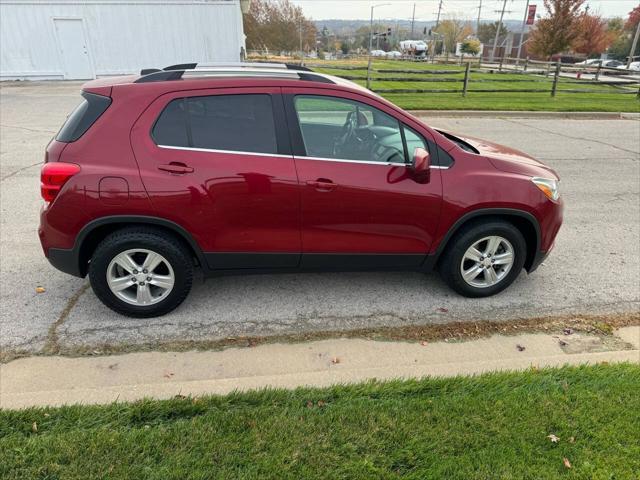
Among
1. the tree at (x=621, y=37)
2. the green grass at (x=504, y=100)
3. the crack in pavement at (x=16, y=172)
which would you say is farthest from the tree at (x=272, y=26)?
the tree at (x=621, y=37)

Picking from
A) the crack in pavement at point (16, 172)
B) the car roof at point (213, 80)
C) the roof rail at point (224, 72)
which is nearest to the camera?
the car roof at point (213, 80)

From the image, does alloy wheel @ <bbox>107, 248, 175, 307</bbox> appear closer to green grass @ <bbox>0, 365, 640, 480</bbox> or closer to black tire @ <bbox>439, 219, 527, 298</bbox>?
green grass @ <bbox>0, 365, 640, 480</bbox>

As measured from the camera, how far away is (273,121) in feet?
10.8

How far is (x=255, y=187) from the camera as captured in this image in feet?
10.5

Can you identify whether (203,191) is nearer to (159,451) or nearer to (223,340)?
(223,340)

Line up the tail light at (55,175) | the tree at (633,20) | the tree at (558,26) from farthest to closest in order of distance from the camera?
1. the tree at (633,20)
2. the tree at (558,26)
3. the tail light at (55,175)

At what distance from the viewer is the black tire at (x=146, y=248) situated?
324 cm

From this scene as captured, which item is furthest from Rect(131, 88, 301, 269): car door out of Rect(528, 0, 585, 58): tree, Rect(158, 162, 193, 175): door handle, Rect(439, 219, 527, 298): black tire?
Result: Rect(528, 0, 585, 58): tree

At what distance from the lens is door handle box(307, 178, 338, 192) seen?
10.7ft

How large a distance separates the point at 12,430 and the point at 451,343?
2801mm

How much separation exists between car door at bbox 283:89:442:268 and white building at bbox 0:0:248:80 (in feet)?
61.1

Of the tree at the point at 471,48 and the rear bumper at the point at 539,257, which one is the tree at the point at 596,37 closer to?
the tree at the point at 471,48

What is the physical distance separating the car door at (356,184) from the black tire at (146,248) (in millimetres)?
943

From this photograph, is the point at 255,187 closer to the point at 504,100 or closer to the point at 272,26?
the point at 504,100
